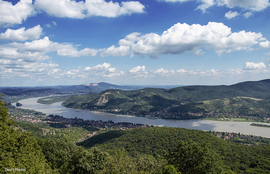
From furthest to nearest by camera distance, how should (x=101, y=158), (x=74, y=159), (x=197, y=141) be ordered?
(x=197, y=141) → (x=74, y=159) → (x=101, y=158)

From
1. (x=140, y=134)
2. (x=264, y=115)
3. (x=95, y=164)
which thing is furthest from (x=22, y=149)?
(x=264, y=115)

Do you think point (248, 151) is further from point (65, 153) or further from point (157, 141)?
point (65, 153)

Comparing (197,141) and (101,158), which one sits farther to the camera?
(197,141)

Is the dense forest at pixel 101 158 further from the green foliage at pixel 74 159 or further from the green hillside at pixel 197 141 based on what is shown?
the green hillside at pixel 197 141

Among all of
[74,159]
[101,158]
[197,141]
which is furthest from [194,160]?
[197,141]

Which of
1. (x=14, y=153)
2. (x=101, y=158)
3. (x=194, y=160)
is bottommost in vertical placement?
(x=194, y=160)

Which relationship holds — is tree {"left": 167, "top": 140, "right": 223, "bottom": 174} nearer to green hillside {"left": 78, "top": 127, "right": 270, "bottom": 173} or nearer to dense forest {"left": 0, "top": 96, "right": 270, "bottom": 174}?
dense forest {"left": 0, "top": 96, "right": 270, "bottom": 174}

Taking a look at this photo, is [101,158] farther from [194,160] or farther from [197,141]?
[197,141]
